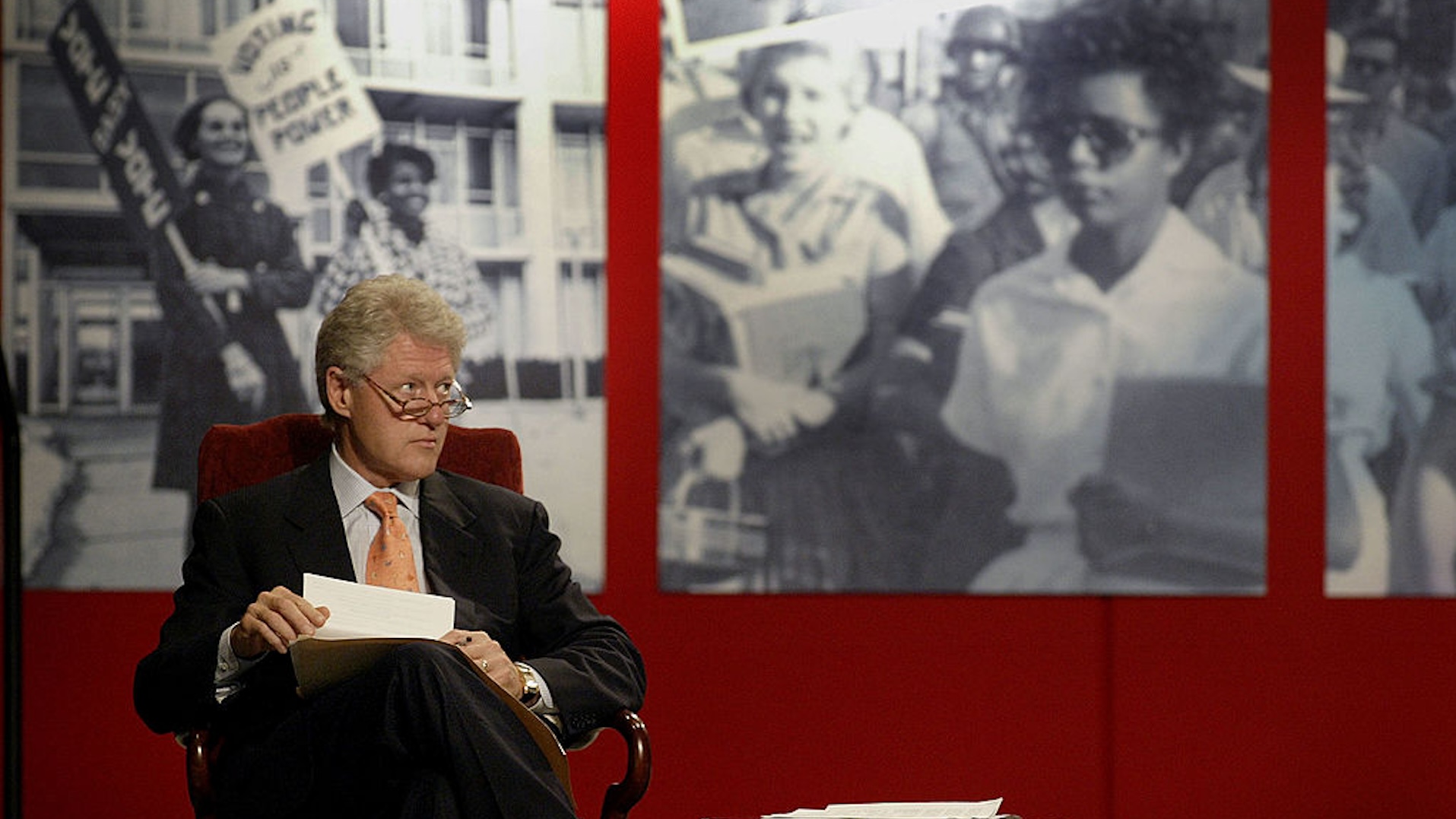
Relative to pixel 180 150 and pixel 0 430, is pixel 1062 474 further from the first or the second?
pixel 0 430

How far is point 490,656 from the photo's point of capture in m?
2.62

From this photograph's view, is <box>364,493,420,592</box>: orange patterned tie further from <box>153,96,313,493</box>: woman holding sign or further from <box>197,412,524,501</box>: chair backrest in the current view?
<box>153,96,313,493</box>: woman holding sign

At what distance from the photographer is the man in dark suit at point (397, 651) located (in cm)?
236

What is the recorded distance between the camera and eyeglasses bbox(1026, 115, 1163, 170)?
13.3ft

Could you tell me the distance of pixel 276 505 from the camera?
2.87m

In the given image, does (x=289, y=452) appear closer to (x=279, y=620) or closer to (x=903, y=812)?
(x=279, y=620)

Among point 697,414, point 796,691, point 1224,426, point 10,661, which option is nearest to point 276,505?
point 10,661

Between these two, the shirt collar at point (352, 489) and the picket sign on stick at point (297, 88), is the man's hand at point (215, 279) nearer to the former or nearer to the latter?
the picket sign on stick at point (297, 88)

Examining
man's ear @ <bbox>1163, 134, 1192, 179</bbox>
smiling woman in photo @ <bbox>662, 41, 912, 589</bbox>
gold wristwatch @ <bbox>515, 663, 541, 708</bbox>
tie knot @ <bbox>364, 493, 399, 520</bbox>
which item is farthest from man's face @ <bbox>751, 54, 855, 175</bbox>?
gold wristwatch @ <bbox>515, 663, 541, 708</bbox>

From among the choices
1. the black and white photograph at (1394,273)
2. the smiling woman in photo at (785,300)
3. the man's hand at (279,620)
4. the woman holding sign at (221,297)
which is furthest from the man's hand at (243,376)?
the black and white photograph at (1394,273)

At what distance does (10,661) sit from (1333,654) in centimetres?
319

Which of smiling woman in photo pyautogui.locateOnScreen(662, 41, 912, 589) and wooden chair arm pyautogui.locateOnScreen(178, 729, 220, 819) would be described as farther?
smiling woman in photo pyautogui.locateOnScreen(662, 41, 912, 589)

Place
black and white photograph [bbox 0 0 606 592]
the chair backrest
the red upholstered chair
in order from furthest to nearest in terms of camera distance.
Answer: black and white photograph [bbox 0 0 606 592], the chair backrest, the red upholstered chair

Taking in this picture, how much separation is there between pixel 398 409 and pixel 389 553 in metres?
0.26
